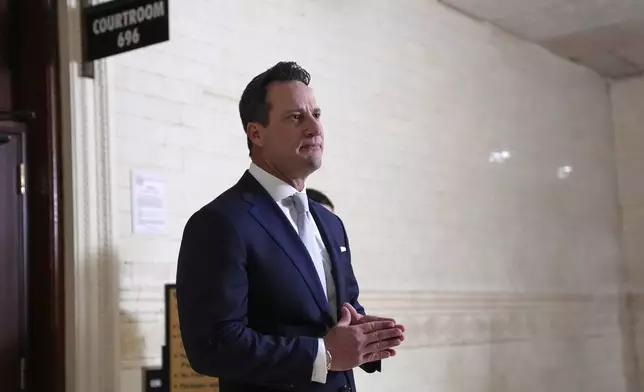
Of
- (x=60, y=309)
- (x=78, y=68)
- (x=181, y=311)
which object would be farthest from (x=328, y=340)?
(x=78, y=68)

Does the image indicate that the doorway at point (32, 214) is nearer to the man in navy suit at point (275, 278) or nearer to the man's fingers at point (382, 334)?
the man in navy suit at point (275, 278)

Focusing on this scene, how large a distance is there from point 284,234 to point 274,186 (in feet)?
0.38

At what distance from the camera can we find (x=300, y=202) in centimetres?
165

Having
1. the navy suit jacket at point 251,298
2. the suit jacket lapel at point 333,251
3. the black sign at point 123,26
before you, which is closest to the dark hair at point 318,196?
the black sign at point 123,26

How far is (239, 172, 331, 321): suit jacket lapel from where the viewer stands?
1.54 meters

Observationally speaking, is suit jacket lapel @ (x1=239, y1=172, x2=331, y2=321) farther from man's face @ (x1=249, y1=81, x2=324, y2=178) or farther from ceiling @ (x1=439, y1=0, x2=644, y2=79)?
ceiling @ (x1=439, y1=0, x2=644, y2=79)

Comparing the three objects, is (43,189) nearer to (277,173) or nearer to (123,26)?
(123,26)

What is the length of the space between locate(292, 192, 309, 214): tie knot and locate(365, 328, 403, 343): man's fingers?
30cm

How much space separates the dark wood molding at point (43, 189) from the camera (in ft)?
7.01

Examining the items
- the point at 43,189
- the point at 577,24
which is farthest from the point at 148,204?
the point at 577,24

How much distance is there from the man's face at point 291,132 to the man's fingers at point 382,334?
35cm

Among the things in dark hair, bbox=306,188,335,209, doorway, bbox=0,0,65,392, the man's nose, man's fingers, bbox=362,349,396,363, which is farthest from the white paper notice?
man's fingers, bbox=362,349,396,363

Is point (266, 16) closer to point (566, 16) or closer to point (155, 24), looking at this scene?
point (155, 24)

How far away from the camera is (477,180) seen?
3.94 meters
